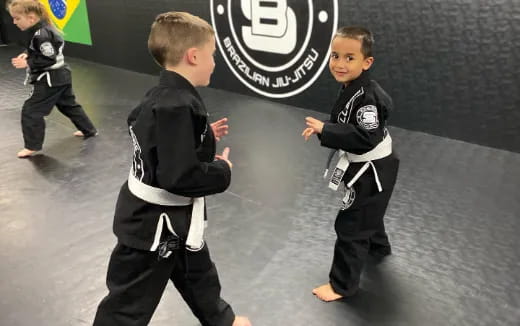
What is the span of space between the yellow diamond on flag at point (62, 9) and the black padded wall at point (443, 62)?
3.26 metres

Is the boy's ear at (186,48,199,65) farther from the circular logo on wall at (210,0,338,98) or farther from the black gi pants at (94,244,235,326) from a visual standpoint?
the circular logo on wall at (210,0,338,98)

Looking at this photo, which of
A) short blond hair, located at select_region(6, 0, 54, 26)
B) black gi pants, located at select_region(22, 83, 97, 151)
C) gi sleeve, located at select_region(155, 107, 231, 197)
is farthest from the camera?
A: black gi pants, located at select_region(22, 83, 97, 151)

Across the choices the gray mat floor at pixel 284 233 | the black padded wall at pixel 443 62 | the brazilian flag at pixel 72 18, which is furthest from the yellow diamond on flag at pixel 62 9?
the black padded wall at pixel 443 62

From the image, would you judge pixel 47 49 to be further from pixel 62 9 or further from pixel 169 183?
pixel 62 9

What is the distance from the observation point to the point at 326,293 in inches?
66.9

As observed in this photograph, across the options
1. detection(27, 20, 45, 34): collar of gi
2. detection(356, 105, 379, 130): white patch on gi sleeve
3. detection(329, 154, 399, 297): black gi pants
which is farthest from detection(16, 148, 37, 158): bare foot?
detection(356, 105, 379, 130): white patch on gi sleeve

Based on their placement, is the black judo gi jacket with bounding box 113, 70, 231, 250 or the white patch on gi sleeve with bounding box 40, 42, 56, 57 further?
the white patch on gi sleeve with bounding box 40, 42, 56, 57

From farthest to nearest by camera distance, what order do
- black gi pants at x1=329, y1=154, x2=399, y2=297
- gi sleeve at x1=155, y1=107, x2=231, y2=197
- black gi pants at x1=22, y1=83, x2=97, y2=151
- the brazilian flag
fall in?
1. the brazilian flag
2. black gi pants at x1=22, y1=83, x2=97, y2=151
3. black gi pants at x1=329, y1=154, x2=399, y2=297
4. gi sleeve at x1=155, y1=107, x2=231, y2=197

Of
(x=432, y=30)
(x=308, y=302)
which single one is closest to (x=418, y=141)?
(x=432, y=30)

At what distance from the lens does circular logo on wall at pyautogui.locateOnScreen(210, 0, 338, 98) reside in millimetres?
3492

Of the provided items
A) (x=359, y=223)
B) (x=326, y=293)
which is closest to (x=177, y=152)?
(x=359, y=223)

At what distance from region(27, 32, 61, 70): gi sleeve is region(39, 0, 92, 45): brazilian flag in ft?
9.28

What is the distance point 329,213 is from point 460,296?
2.42 feet

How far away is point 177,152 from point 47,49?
2.19m
